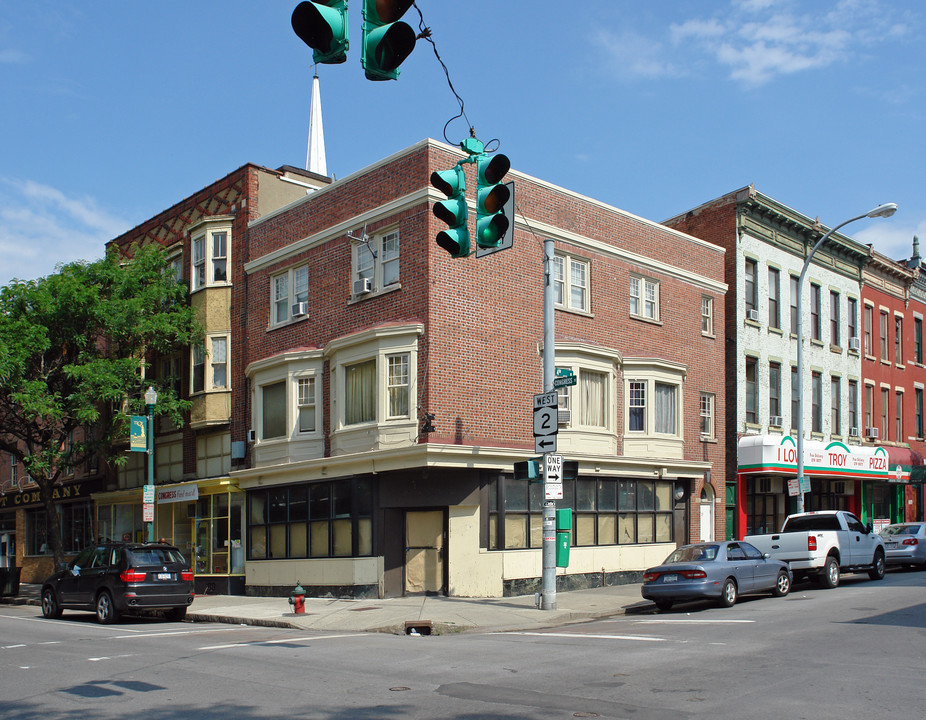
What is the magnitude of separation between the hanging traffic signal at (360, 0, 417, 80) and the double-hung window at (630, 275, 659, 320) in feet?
69.4

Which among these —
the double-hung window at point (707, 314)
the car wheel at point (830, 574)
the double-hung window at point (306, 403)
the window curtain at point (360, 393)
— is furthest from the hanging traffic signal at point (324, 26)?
the double-hung window at point (707, 314)

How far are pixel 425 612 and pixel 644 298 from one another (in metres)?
12.4

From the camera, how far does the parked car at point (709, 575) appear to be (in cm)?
1830

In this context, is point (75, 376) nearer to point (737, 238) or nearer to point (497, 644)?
point (497, 644)

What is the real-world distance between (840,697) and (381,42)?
7273 millimetres

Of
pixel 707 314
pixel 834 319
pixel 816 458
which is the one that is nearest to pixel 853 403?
pixel 834 319

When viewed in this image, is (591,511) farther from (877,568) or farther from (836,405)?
(836,405)

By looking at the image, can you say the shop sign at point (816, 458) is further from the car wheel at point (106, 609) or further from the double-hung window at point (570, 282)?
the car wheel at point (106, 609)

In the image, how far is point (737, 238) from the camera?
31.3 m

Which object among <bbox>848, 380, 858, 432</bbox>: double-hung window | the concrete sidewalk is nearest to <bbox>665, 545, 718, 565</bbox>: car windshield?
the concrete sidewalk

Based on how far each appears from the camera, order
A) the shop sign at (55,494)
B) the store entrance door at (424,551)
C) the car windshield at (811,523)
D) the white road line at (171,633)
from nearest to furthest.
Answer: the white road line at (171,633) < the store entrance door at (424,551) < the car windshield at (811,523) < the shop sign at (55,494)

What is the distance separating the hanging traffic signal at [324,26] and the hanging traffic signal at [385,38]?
1.06 ft

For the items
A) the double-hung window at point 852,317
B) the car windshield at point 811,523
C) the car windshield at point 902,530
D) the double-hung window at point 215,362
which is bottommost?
the car windshield at point 902,530

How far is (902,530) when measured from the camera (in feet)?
93.2
